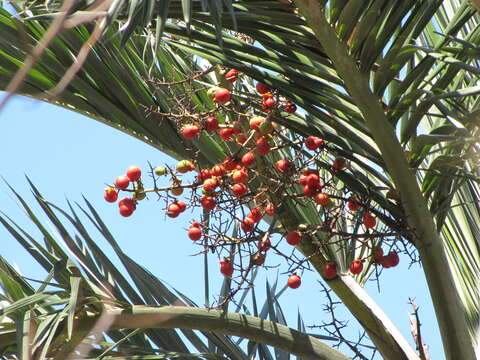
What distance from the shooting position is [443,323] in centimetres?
179

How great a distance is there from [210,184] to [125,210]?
0.23 metres

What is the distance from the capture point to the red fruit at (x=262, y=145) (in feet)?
5.36

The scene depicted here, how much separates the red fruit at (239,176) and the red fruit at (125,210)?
0.28 metres

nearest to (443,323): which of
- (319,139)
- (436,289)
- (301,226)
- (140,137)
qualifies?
(436,289)

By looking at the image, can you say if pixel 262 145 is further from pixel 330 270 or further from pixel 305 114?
pixel 330 270

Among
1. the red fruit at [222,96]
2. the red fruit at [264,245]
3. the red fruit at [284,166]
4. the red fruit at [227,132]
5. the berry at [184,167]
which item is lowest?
the red fruit at [264,245]

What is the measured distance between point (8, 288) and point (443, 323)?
1043 mm

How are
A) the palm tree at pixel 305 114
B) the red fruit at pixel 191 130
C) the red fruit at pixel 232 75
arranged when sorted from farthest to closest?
the red fruit at pixel 232 75 → the red fruit at pixel 191 130 → the palm tree at pixel 305 114

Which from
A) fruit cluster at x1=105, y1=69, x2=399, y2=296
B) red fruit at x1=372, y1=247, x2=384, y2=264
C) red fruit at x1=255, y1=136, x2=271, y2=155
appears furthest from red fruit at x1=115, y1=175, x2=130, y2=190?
red fruit at x1=372, y1=247, x2=384, y2=264

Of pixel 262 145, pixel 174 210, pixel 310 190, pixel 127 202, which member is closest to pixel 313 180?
pixel 310 190

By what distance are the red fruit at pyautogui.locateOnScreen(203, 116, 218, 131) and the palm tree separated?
0.07 metres

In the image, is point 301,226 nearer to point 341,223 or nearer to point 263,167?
point 263,167

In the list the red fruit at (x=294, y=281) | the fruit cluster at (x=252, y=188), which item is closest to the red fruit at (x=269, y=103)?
the fruit cluster at (x=252, y=188)

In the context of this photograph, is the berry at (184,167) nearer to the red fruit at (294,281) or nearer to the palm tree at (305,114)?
the palm tree at (305,114)
